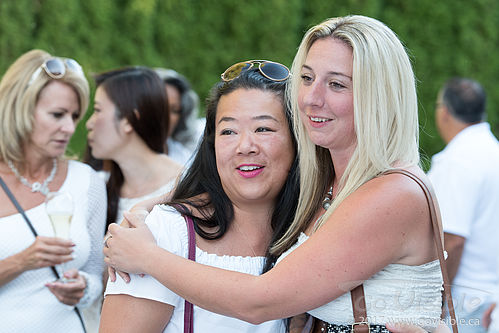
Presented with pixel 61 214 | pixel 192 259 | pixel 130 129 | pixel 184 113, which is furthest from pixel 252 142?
pixel 184 113

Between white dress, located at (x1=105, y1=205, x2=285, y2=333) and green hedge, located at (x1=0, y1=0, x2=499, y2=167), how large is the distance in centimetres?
509

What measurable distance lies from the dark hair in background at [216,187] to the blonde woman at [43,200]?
0.87 meters

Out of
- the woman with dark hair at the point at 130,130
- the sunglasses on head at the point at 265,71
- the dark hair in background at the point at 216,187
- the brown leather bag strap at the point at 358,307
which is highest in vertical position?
the sunglasses on head at the point at 265,71

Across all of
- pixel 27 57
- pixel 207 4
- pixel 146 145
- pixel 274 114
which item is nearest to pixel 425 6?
pixel 207 4

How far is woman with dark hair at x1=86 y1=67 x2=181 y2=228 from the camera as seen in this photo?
4352mm

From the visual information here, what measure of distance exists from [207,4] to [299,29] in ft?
4.66

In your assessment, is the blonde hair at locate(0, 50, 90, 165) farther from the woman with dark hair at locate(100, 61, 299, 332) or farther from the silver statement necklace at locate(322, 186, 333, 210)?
the silver statement necklace at locate(322, 186, 333, 210)

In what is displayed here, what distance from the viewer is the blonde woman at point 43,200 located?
3.13 meters

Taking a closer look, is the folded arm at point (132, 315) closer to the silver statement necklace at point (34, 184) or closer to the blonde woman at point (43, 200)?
the blonde woman at point (43, 200)

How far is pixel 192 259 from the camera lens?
7.55ft

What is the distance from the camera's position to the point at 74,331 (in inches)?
128

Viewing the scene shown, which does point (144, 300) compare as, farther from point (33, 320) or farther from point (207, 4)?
point (207, 4)

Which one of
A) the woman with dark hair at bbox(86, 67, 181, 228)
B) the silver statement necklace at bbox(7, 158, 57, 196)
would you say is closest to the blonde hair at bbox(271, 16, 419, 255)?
the silver statement necklace at bbox(7, 158, 57, 196)

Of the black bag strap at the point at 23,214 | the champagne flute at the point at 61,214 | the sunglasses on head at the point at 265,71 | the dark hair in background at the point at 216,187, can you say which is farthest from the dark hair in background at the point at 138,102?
the sunglasses on head at the point at 265,71
